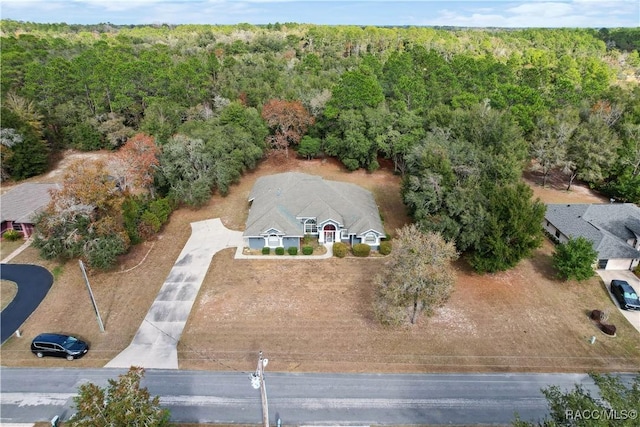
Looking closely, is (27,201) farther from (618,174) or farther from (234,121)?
(618,174)

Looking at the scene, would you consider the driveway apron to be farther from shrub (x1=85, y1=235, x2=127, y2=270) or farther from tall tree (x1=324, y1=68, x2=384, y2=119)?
tall tree (x1=324, y1=68, x2=384, y2=119)

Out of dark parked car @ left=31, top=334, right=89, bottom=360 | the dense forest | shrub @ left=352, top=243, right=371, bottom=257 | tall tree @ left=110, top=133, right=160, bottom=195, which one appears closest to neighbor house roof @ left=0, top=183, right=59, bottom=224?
tall tree @ left=110, top=133, right=160, bottom=195

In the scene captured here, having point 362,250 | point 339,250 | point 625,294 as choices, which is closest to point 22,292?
point 339,250

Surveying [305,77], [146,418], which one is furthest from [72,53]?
[146,418]

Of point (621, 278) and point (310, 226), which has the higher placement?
point (310, 226)

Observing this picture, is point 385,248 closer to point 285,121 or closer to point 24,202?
point 285,121

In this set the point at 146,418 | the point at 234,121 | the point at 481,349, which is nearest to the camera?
the point at 146,418

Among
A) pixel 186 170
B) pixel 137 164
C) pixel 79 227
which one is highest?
pixel 137 164
